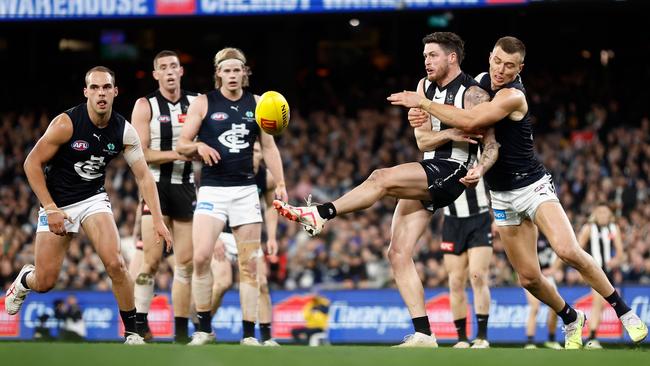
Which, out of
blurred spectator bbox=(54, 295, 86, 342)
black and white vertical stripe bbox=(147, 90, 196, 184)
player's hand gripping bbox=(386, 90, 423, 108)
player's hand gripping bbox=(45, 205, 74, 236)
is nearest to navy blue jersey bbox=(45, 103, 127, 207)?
player's hand gripping bbox=(45, 205, 74, 236)

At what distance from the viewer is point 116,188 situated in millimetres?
22547

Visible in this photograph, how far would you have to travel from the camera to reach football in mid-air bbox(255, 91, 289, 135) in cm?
973

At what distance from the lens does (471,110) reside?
8.59m

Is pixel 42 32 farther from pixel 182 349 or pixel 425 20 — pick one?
pixel 182 349

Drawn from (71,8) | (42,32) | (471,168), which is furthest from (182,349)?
(42,32)

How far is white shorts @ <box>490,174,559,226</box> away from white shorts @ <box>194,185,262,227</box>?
2421 mm

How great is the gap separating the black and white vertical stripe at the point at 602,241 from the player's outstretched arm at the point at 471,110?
6576 mm

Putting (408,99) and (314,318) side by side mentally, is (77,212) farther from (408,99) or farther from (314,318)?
(314,318)

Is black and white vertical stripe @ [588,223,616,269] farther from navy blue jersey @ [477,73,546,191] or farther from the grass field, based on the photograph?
the grass field

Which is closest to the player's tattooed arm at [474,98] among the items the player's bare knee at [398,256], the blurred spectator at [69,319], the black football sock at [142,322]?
the player's bare knee at [398,256]

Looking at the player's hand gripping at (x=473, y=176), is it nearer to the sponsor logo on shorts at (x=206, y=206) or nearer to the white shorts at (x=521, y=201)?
the white shorts at (x=521, y=201)

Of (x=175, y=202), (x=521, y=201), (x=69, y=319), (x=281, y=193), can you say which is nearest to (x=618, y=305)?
(x=521, y=201)

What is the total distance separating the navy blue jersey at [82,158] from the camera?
9234 millimetres

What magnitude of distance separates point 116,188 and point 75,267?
10.0 feet
